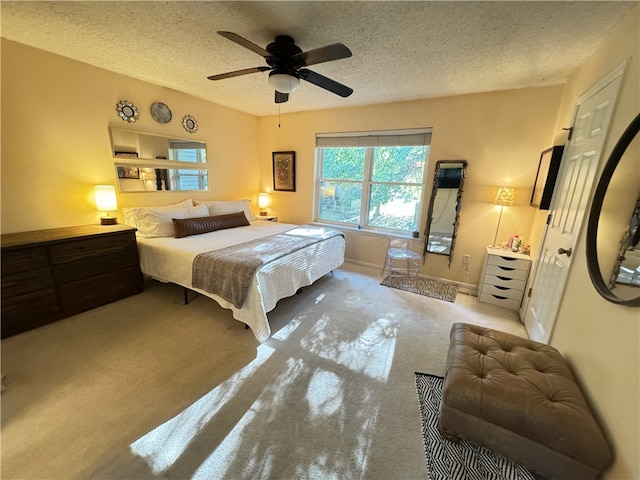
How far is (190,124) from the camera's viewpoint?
3.52 m

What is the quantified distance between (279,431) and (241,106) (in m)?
4.15

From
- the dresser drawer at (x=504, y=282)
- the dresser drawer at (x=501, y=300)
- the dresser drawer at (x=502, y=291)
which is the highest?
the dresser drawer at (x=504, y=282)

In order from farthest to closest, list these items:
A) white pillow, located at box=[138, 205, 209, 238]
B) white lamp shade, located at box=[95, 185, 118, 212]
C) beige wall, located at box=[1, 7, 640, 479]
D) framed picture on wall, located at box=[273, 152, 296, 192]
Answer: framed picture on wall, located at box=[273, 152, 296, 192] → white pillow, located at box=[138, 205, 209, 238] → white lamp shade, located at box=[95, 185, 118, 212] → beige wall, located at box=[1, 7, 640, 479]

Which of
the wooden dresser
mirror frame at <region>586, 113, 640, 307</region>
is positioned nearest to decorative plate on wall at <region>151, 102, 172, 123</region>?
the wooden dresser

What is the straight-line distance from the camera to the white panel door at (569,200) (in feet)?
5.38

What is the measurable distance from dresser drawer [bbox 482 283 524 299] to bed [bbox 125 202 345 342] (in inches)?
70.8

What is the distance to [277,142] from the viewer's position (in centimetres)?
442

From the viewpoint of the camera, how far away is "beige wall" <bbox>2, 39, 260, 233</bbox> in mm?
2203

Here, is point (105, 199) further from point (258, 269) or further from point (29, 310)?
point (258, 269)

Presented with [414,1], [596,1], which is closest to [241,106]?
[414,1]

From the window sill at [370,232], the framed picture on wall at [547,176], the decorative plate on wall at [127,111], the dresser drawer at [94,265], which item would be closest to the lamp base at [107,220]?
the dresser drawer at [94,265]

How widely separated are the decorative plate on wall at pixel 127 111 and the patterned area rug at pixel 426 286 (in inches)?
146

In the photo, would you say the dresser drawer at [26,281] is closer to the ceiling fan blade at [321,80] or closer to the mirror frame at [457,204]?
the ceiling fan blade at [321,80]

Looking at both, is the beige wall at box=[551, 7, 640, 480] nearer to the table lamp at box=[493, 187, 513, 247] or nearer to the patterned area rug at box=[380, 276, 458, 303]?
the table lamp at box=[493, 187, 513, 247]
